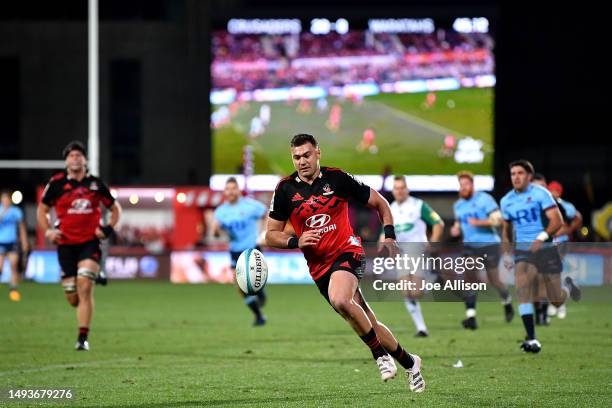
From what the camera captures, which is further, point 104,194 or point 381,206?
point 104,194

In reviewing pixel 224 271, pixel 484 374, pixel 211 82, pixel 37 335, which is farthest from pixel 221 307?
pixel 211 82

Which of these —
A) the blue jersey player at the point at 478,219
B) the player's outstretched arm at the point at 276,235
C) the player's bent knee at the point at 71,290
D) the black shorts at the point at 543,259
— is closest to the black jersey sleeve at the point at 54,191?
the player's bent knee at the point at 71,290

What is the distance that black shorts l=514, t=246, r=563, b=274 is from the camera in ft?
48.8

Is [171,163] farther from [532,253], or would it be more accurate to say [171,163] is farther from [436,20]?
[532,253]

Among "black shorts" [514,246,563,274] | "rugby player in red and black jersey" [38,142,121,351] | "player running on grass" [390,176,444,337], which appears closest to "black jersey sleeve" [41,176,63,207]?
"rugby player in red and black jersey" [38,142,121,351]

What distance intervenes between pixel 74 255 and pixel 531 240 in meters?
5.70

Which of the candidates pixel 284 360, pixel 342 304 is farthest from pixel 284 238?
pixel 284 360

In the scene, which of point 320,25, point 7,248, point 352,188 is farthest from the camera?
point 320,25

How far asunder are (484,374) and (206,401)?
3.31 meters

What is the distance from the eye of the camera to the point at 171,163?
52.7 m

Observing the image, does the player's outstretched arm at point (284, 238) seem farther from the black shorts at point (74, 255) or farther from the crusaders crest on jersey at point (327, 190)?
the black shorts at point (74, 255)

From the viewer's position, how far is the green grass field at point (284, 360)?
1084cm

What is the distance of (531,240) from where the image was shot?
50.2 ft

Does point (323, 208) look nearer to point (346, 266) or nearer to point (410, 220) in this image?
point (346, 266)
